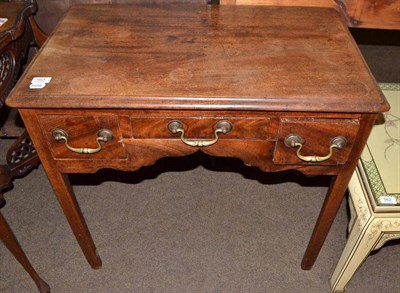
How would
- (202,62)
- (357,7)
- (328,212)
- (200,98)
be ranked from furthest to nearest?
(357,7) < (328,212) < (202,62) < (200,98)

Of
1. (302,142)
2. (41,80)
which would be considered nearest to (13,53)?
(41,80)

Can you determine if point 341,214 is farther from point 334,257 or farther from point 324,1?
point 324,1

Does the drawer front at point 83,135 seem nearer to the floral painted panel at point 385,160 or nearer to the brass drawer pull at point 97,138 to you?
the brass drawer pull at point 97,138

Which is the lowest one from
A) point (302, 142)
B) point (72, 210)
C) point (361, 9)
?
point (72, 210)

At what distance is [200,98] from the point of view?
84 cm

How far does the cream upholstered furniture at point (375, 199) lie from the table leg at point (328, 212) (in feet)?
0.24

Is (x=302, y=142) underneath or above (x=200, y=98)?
underneath

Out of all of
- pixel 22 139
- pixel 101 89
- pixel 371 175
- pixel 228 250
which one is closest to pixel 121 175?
pixel 22 139

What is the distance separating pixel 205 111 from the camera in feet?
2.88

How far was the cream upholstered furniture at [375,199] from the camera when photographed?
104 cm

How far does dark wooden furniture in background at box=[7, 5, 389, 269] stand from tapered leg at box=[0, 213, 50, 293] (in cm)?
19

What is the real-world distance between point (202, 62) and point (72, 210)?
1.98 ft

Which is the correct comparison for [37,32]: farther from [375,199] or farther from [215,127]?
[375,199]

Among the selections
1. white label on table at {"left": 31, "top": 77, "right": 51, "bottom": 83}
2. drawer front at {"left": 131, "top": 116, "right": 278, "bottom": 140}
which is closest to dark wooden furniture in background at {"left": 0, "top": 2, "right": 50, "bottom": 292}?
white label on table at {"left": 31, "top": 77, "right": 51, "bottom": 83}
